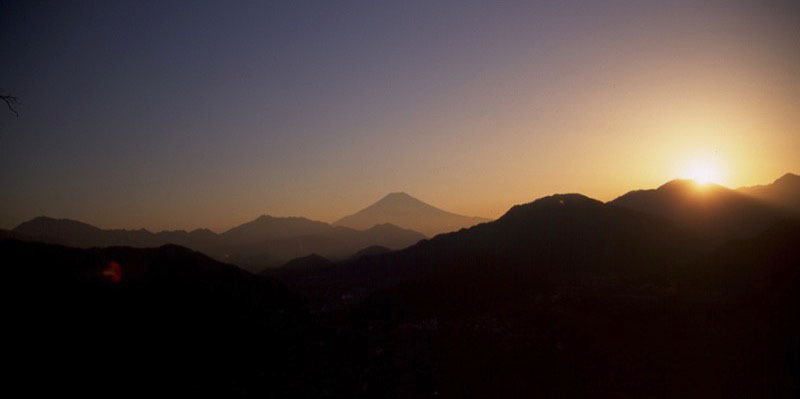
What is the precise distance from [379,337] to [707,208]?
270 ft

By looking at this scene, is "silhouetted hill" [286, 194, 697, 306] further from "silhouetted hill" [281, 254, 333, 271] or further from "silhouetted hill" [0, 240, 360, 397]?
"silhouetted hill" [0, 240, 360, 397]

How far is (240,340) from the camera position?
50.8 feet

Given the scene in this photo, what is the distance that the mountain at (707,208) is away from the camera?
67.8m

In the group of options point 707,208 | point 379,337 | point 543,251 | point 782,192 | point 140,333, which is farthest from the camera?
point 782,192

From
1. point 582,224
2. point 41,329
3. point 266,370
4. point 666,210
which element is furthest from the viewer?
point 666,210

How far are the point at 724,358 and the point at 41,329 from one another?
77.3ft

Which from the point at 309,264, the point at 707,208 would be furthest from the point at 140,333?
the point at 707,208

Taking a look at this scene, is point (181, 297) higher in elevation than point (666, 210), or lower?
lower

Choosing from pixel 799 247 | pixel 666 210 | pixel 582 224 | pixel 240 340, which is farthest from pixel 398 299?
pixel 666 210

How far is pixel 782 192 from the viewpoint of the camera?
91312mm

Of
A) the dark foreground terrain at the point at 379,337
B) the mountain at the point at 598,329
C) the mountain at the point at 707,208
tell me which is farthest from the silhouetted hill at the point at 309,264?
the mountain at the point at 707,208

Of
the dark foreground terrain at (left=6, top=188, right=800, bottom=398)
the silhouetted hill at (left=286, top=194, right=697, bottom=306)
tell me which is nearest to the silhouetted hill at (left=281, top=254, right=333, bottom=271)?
the silhouetted hill at (left=286, top=194, right=697, bottom=306)

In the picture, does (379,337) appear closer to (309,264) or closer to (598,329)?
(598,329)

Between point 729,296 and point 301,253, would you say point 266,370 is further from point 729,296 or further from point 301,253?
point 301,253
